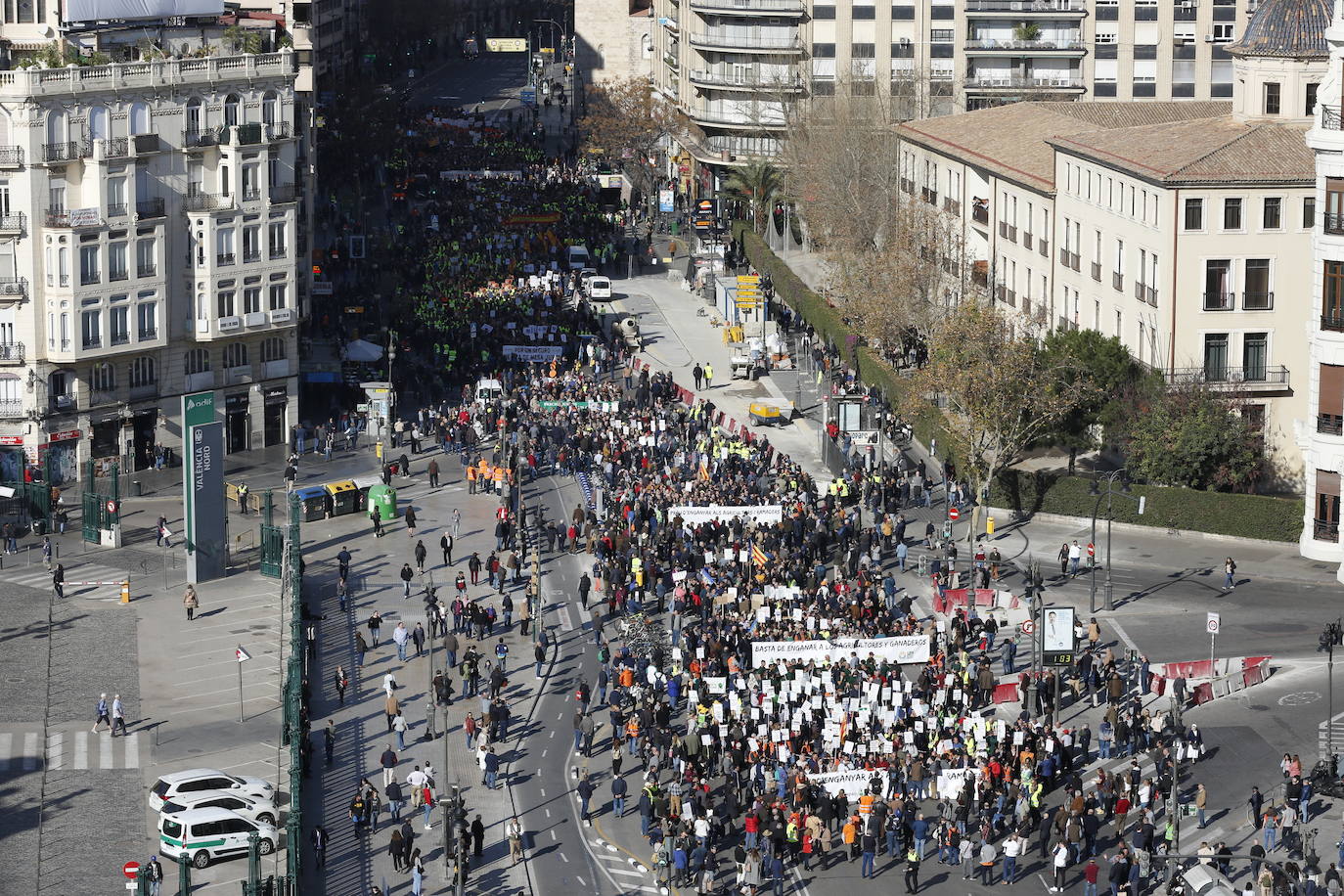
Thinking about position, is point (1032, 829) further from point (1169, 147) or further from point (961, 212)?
point (961, 212)

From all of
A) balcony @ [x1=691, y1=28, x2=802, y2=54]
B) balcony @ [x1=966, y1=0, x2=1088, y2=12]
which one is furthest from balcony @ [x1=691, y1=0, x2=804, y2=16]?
balcony @ [x1=966, y1=0, x2=1088, y2=12]

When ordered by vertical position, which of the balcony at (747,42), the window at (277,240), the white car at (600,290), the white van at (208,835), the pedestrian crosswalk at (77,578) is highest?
the balcony at (747,42)

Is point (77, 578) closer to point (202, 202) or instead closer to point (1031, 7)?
point (202, 202)

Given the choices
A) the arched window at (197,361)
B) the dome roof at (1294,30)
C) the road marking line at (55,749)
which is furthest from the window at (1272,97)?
the road marking line at (55,749)

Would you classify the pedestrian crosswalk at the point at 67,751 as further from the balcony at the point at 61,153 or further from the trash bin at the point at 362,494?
the balcony at the point at 61,153

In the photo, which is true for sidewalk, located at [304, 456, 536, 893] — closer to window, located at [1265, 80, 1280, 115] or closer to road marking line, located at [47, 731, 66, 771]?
road marking line, located at [47, 731, 66, 771]

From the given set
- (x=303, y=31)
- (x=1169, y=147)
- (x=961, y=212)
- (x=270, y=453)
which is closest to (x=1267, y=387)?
(x=1169, y=147)

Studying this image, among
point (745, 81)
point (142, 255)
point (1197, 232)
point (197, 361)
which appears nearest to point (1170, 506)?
point (1197, 232)
